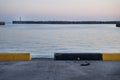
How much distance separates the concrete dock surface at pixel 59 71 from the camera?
27.7 ft

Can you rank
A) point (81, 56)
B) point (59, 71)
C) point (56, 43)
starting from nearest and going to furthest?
point (59, 71)
point (81, 56)
point (56, 43)

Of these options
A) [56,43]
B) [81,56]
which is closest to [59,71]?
[81,56]

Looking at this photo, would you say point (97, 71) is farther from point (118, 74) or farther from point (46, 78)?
point (46, 78)

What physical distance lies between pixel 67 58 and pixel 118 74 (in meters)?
3.98

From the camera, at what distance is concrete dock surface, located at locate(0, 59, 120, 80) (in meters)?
8.45

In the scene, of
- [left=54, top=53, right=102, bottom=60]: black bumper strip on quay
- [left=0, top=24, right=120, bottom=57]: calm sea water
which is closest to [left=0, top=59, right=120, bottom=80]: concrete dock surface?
[left=54, top=53, right=102, bottom=60]: black bumper strip on quay

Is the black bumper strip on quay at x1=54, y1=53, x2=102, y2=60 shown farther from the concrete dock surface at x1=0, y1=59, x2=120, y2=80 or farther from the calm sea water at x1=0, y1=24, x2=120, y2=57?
the calm sea water at x1=0, y1=24, x2=120, y2=57

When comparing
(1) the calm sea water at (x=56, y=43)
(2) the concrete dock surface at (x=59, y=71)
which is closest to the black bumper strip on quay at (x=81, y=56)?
(2) the concrete dock surface at (x=59, y=71)

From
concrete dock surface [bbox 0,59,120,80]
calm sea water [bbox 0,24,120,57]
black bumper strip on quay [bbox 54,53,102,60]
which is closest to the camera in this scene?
concrete dock surface [bbox 0,59,120,80]

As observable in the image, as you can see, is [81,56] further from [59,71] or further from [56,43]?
[56,43]

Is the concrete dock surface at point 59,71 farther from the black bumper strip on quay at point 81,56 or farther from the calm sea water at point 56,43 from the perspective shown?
the calm sea water at point 56,43

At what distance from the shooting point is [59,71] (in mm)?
9414

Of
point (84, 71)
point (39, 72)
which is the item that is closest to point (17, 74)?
point (39, 72)

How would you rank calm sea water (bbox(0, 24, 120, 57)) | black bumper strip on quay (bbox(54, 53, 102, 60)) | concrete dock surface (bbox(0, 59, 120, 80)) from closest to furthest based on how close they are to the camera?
concrete dock surface (bbox(0, 59, 120, 80)), black bumper strip on quay (bbox(54, 53, 102, 60)), calm sea water (bbox(0, 24, 120, 57))
